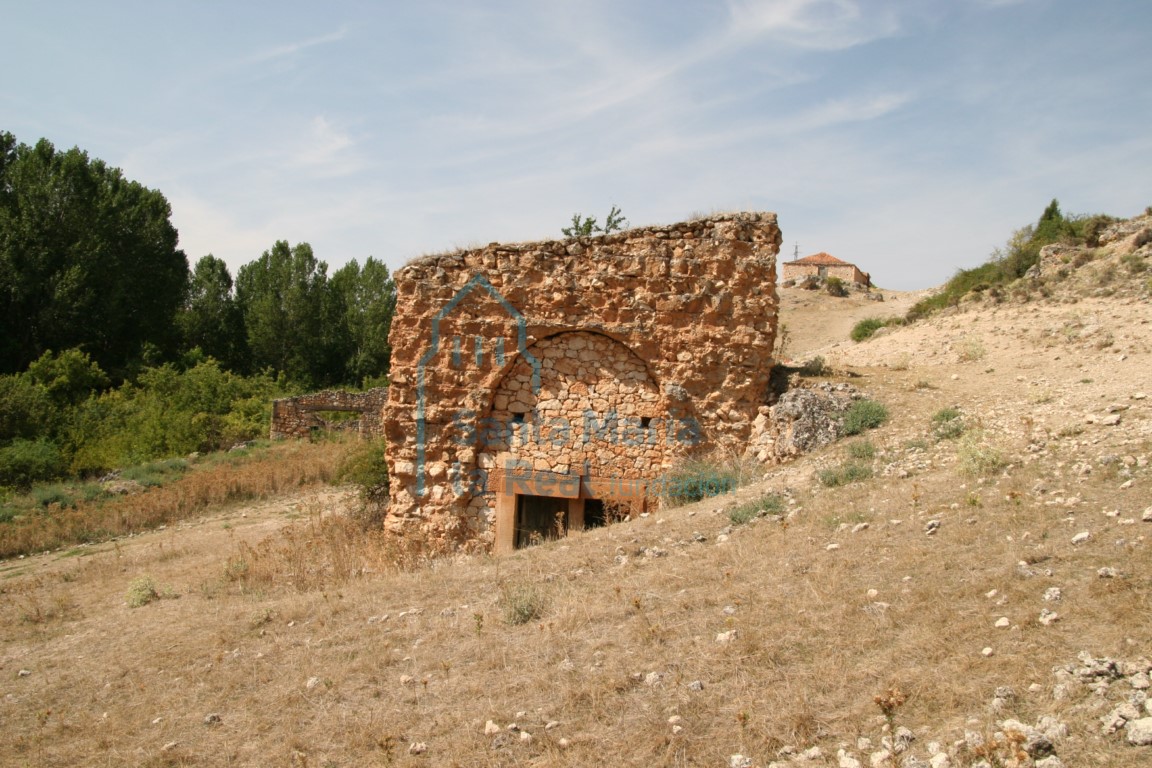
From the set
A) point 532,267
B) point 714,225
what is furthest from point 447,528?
point 714,225

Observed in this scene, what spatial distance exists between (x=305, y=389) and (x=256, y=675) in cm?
2807

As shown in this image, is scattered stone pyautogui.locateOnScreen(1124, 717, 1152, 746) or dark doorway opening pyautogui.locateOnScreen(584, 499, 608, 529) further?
dark doorway opening pyautogui.locateOnScreen(584, 499, 608, 529)

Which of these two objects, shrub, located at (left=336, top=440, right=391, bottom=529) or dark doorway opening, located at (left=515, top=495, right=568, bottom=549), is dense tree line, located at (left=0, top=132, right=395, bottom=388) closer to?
shrub, located at (left=336, top=440, right=391, bottom=529)

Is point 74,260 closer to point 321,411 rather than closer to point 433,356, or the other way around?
point 321,411

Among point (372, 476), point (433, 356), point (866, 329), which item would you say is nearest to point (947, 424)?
point (433, 356)

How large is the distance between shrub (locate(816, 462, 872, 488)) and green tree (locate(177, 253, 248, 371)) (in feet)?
105

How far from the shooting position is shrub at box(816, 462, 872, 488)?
25.9 feet

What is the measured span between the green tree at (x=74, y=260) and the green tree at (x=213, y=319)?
5.42 feet

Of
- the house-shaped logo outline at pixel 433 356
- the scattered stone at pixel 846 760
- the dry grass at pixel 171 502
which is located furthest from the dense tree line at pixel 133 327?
the scattered stone at pixel 846 760

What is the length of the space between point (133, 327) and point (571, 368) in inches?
1121

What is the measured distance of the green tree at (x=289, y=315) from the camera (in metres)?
35.2

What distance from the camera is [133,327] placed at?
3203 centimetres

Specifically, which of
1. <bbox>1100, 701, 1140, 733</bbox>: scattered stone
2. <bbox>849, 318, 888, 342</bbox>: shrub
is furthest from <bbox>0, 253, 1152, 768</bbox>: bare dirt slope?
<bbox>849, 318, 888, 342</bbox>: shrub

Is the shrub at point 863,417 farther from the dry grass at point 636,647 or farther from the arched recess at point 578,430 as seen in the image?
the arched recess at point 578,430
